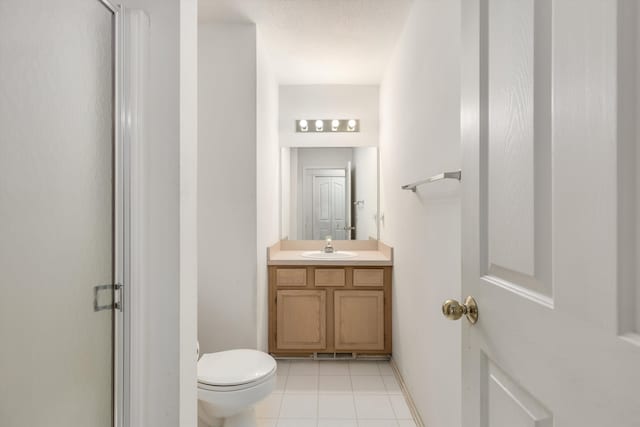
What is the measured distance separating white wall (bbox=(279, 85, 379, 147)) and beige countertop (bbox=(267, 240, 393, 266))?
935 millimetres

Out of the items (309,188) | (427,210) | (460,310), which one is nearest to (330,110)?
(309,188)

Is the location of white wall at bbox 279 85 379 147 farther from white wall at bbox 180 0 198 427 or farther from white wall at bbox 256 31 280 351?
white wall at bbox 180 0 198 427

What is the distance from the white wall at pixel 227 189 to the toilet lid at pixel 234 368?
0.55 meters

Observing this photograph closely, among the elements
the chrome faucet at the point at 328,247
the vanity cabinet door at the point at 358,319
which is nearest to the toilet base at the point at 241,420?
the vanity cabinet door at the point at 358,319

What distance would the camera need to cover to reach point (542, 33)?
0.63 meters

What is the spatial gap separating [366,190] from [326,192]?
0.38 m

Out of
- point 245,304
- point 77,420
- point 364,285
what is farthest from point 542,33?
point 364,285

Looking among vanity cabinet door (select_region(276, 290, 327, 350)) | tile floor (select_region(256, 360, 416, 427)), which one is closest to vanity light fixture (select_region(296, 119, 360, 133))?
vanity cabinet door (select_region(276, 290, 327, 350))

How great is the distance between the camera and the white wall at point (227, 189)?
8.38 feet

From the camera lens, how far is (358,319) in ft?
10.0

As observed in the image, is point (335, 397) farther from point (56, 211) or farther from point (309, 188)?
point (56, 211)

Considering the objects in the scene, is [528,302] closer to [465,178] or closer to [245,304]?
[465,178]

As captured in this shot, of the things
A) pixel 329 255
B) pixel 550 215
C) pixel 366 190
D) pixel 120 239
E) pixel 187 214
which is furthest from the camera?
pixel 366 190

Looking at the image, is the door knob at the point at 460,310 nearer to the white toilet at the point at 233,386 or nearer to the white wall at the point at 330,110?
the white toilet at the point at 233,386
